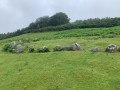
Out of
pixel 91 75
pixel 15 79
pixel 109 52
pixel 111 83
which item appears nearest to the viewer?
pixel 111 83

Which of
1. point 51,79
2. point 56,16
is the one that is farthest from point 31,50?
point 56,16

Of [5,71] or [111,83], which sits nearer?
[111,83]

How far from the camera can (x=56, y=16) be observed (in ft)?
241

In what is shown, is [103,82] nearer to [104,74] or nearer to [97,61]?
[104,74]

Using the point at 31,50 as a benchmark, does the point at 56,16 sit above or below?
above

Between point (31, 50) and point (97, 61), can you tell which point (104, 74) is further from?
point (31, 50)

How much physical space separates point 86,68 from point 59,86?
10.7 feet

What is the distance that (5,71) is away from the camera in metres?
12.4

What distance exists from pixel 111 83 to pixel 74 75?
2636mm

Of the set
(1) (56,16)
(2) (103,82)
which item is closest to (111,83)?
(2) (103,82)

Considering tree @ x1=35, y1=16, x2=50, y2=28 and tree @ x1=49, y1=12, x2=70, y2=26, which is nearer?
tree @ x1=49, y1=12, x2=70, y2=26

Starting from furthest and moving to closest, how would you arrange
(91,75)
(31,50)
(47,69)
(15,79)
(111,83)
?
(31,50)
(47,69)
(15,79)
(91,75)
(111,83)

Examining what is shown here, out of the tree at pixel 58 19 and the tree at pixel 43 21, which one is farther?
the tree at pixel 43 21

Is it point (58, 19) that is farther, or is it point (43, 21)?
point (43, 21)
